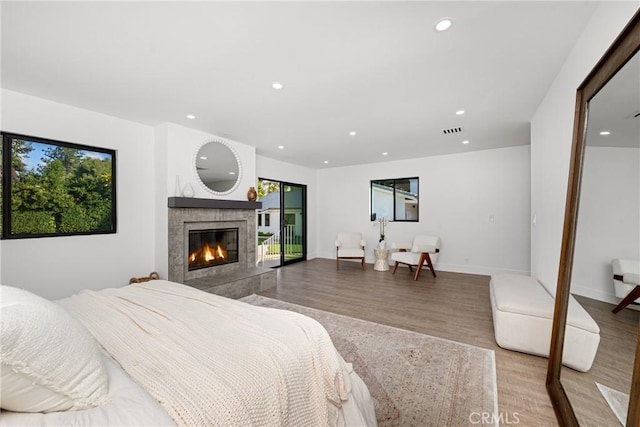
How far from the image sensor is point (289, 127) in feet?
12.6

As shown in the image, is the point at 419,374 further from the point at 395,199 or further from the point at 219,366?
the point at 395,199

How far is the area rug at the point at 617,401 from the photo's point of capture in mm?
1026

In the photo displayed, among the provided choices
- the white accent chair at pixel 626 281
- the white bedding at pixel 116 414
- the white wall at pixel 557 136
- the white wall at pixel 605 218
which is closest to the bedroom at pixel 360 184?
the white wall at pixel 557 136

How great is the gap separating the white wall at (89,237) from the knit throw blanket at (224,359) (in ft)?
6.05

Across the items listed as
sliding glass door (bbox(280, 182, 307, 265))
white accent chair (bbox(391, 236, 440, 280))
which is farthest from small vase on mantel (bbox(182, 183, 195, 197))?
white accent chair (bbox(391, 236, 440, 280))

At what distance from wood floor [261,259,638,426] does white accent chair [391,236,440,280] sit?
266mm

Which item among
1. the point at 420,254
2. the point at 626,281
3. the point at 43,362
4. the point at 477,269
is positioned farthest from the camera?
the point at 477,269

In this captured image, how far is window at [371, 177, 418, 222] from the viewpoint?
611 centimetres

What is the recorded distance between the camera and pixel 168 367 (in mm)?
1018

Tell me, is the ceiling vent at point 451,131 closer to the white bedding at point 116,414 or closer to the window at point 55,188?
the white bedding at point 116,414

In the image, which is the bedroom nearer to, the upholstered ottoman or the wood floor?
the upholstered ottoman

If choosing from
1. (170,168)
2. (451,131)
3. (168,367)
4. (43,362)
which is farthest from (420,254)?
(43,362)

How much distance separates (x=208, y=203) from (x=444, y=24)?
3569mm

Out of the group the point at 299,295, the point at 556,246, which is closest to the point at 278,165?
the point at 299,295
